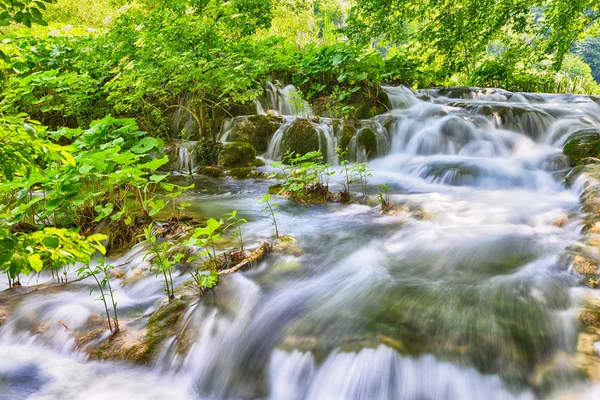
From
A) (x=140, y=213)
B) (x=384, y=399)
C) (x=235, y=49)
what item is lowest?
(x=384, y=399)

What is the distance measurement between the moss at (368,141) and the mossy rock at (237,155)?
2173 mm

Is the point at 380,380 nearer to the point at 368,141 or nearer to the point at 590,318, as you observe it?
the point at 590,318

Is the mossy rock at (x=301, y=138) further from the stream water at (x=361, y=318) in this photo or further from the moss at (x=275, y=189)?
the stream water at (x=361, y=318)

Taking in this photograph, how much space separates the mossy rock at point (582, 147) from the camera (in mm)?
5601

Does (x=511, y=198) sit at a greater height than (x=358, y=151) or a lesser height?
lesser

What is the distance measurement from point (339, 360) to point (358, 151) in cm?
574

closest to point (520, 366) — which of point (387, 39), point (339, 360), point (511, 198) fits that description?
point (339, 360)

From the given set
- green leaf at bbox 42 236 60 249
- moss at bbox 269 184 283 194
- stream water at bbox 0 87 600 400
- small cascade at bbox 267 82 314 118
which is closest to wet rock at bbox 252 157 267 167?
moss at bbox 269 184 283 194

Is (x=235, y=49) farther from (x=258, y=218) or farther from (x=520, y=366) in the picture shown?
(x=520, y=366)

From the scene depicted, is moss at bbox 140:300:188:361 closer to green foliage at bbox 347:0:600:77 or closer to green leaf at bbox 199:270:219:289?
green leaf at bbox 199:270:219:289

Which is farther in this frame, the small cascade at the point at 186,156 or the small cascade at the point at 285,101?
the small cascade at the point at 285,101

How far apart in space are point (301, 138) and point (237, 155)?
130cm

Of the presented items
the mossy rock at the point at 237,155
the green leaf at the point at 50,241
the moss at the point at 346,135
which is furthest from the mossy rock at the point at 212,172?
the green leaf at the point at 50,241

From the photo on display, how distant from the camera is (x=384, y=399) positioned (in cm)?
198
